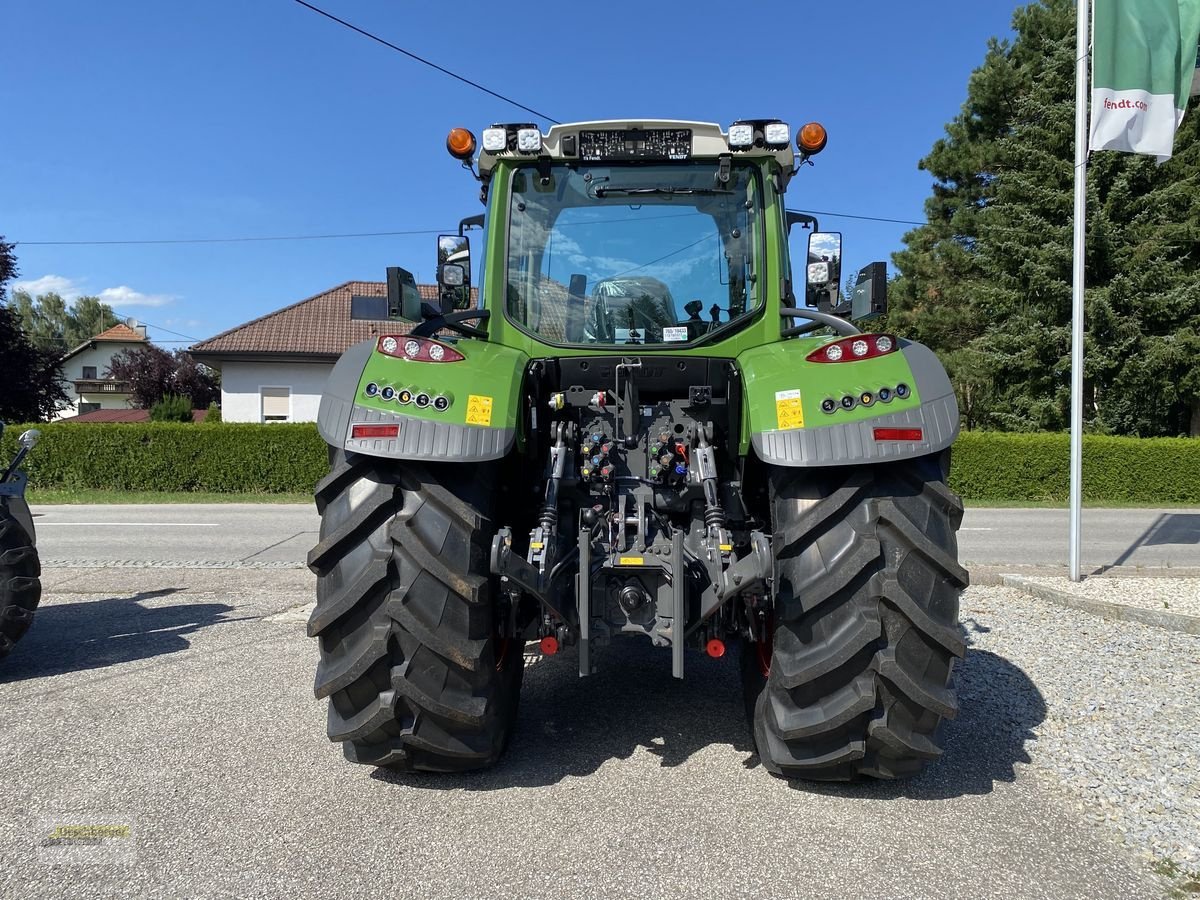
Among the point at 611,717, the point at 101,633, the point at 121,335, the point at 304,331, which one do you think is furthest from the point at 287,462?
the point at 121,335

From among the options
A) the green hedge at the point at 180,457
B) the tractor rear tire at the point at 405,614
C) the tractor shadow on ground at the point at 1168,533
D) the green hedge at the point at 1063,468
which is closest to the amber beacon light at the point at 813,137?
the tractor rear tire at the point at 405,614

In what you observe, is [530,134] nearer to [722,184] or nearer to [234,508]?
[722,184]

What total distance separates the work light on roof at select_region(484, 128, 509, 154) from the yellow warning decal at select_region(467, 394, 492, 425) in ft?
4.51

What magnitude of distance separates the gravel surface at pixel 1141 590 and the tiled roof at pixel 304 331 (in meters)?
20.9

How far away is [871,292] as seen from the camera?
134 inches

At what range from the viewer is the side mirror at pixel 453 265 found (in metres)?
4.05

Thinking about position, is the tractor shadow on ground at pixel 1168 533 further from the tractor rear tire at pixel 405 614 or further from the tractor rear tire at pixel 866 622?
the tractor rear tire at pixel 405 614

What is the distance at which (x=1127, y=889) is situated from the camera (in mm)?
2363

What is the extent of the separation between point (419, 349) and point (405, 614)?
99cm

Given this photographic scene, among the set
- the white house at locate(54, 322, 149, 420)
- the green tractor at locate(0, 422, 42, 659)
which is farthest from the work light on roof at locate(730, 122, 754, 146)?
the white house at locate(54, 322, 149, 420)

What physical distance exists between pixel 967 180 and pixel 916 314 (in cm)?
461

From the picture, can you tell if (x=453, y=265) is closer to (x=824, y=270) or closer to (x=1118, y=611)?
(x=824, y=270)

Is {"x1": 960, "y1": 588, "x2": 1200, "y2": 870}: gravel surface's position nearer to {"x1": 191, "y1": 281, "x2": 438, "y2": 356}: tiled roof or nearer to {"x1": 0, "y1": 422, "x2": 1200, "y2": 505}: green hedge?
{"x1": 0, "y1": 422, "x2": 1200, "y2": 505}: green hedge

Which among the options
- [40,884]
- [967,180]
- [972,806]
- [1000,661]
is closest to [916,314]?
[967,180]
